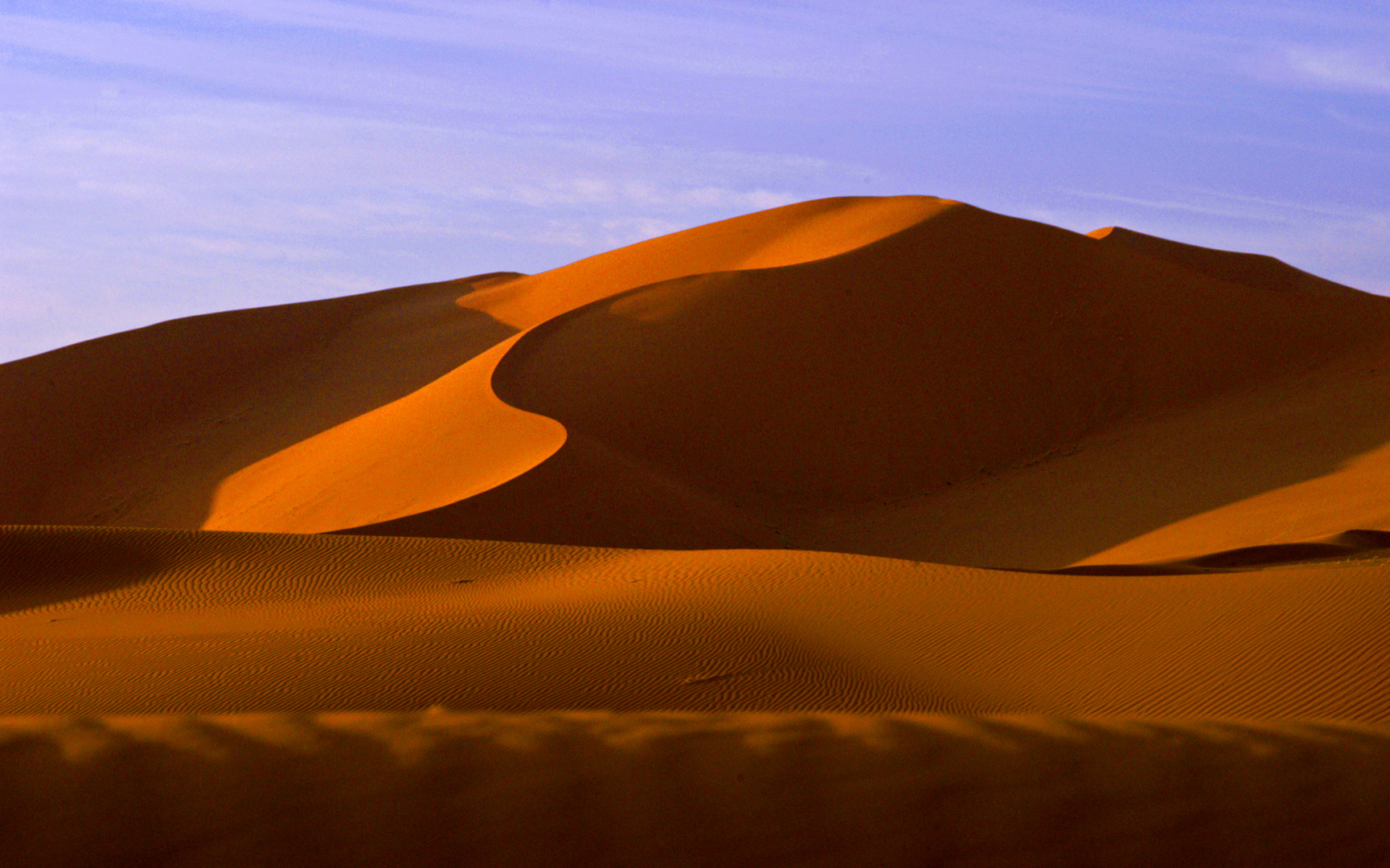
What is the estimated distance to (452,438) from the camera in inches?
707

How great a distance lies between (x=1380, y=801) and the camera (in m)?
2.83

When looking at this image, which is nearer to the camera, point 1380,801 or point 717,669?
point 1380,801

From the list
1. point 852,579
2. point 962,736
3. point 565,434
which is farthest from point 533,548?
point 962,736

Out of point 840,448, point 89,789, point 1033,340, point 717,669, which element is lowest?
point 717,669

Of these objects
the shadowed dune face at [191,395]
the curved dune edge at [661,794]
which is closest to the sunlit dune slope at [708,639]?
the curved dune edge at [661,794]

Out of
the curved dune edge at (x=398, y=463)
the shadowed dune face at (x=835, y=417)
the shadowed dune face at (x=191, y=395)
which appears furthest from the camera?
the shadowed dune face at (x=191, y=395)

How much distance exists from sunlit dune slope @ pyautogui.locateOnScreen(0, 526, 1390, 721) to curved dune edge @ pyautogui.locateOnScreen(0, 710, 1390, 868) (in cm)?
198

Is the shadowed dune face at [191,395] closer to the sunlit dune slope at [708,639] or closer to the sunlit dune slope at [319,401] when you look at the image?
the sunlit dune slope at [319,401]

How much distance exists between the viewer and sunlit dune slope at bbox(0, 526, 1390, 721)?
6.30 metres

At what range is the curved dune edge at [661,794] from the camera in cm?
236

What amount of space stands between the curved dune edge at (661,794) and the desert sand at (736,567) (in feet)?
0.04

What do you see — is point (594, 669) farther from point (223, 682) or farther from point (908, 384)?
point (908, 384)

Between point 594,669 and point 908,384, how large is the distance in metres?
14.3

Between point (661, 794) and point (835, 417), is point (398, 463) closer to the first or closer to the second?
point (835, 417)
